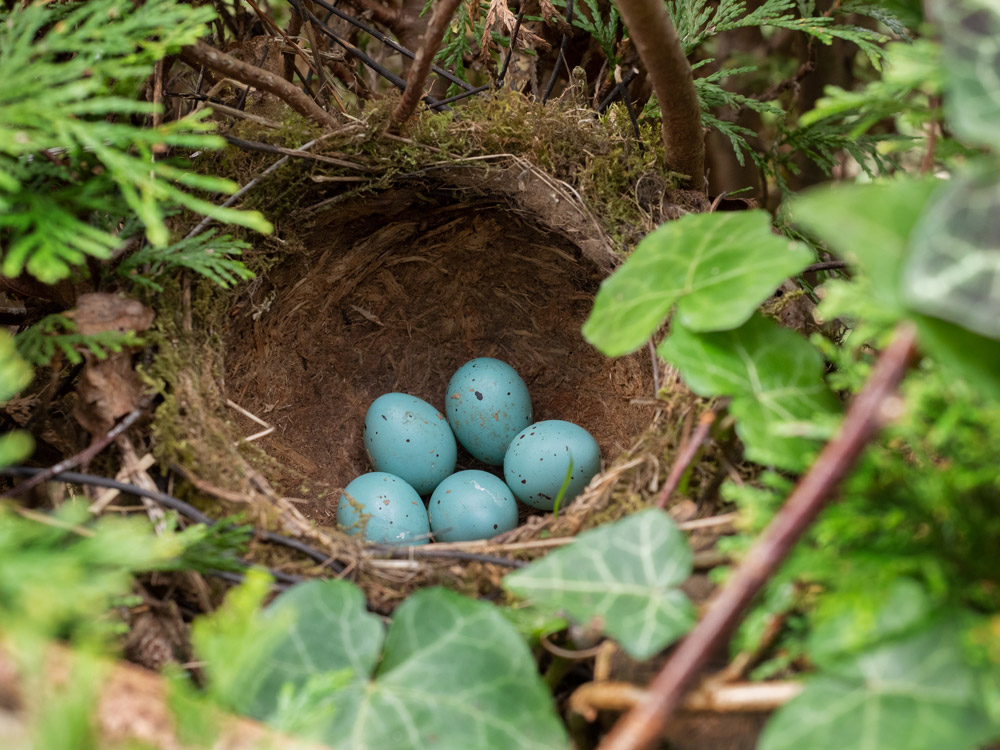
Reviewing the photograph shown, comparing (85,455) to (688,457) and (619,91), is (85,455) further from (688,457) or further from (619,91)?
(619,91)

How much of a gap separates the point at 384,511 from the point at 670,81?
1073 millimetres

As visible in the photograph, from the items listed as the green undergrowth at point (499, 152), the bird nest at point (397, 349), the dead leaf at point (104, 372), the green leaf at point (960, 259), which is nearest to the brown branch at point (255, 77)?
the green undergrowth at point (499, 152)

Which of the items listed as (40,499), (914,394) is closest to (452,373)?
(40,499)

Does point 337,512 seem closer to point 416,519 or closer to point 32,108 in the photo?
point 416,519

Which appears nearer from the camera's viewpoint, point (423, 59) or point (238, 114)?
point (423, 59)

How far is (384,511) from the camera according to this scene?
5.33 ft

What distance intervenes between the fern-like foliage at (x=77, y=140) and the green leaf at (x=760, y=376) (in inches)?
23.7

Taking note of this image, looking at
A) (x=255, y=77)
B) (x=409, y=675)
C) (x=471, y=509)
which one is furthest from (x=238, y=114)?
(x=409, y=675)

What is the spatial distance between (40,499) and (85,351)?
26cm

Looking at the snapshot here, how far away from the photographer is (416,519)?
5.46 feet

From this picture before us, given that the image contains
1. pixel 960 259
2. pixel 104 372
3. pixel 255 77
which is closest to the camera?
pixel 960 259

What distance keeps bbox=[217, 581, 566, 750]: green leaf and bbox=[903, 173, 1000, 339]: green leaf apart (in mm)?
569

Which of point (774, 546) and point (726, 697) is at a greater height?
point (774, 546)

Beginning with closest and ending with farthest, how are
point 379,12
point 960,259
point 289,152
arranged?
point 960,259
point 289,152
point 379,12
